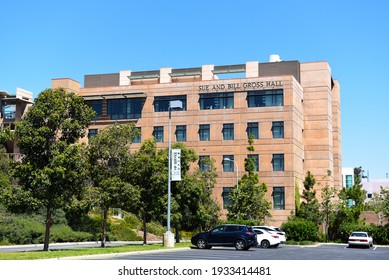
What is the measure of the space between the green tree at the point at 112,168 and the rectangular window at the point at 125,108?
104ft

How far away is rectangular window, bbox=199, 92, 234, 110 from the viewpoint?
6481 centimetres

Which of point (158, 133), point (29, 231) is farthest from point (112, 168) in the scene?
point (158, 133)

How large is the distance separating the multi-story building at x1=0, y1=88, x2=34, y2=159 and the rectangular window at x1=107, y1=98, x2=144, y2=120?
12.1m

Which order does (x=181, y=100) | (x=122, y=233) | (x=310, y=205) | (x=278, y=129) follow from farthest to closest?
(x=181, y=100)
(x=278, y=129)
(x=310, y=205)
(x=122, y=233)

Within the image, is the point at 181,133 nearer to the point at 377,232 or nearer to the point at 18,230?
the point at 377,232

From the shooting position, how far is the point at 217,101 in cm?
6538

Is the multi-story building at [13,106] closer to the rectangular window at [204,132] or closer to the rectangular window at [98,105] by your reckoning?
the rectangular window at [98,105]

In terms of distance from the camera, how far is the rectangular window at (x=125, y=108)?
68.8 metres

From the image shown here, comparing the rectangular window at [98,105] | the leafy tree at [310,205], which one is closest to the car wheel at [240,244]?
the leafy tree at [310,205]

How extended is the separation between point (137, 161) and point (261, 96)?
29363mm

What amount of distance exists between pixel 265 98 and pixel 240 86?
11.0 feet

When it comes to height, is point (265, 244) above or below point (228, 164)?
below
